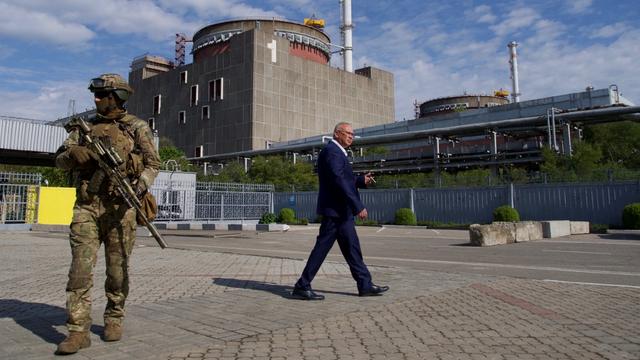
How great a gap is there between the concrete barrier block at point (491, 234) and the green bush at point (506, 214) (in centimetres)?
930

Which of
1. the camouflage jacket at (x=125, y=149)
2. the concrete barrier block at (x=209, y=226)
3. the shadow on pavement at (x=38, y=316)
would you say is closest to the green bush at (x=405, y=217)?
the concrete barrier block at (x=209, y=226)

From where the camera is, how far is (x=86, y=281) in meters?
3.57

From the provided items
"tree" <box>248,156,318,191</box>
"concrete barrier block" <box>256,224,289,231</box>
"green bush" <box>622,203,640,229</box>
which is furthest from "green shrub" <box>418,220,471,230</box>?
"tree" <box>248,156,318,191</box>

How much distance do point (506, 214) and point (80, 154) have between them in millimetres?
22697

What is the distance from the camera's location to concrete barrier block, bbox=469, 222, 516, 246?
1344cm

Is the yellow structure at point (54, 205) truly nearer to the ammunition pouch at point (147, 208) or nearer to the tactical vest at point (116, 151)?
the tactical vest at point (116, 151)

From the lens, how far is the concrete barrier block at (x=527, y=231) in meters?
15.0

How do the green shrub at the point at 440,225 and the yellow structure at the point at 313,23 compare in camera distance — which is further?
the yellow structure at the point at 313,23

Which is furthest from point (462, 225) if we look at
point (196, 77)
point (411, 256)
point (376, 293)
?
point (196, 77)

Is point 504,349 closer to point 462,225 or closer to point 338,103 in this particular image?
point 462,225

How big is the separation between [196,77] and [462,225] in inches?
2101

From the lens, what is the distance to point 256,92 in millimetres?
60844

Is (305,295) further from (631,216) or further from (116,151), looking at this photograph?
(631,216)

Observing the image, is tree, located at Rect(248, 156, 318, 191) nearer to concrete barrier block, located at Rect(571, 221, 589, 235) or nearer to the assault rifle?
concrete barrier block, located at Rect(571, 221, 589, 235)
